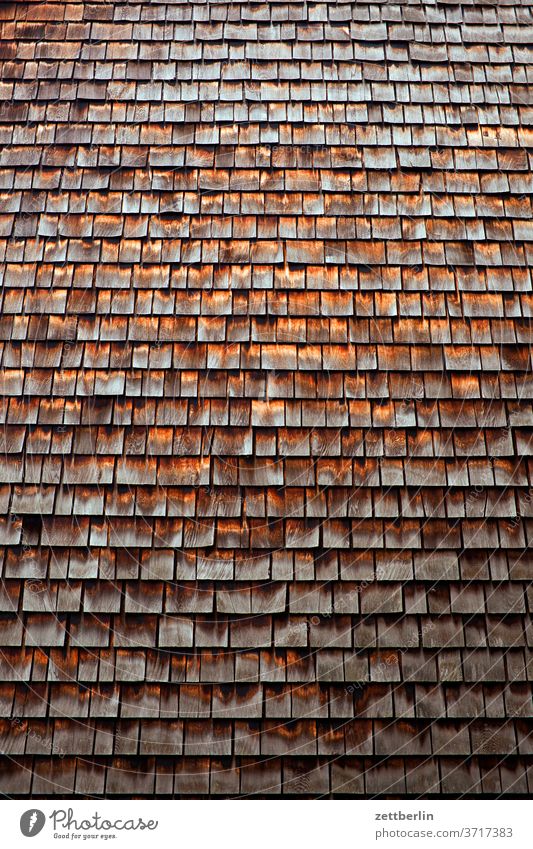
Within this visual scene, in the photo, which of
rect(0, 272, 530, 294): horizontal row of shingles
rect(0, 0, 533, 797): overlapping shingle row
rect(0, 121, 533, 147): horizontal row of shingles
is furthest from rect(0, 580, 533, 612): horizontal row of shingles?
rect(0, 121, 533, 147): horizontal row of shingles

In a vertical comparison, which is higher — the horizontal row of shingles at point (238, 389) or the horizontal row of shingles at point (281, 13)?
the horizontal row of shingles at point (281, 13)

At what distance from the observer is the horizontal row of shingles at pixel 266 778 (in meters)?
3.24

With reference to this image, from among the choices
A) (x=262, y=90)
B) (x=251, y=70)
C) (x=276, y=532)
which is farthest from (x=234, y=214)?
(x=276, y=532)

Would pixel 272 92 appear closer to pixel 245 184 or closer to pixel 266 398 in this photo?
pixel 245 184

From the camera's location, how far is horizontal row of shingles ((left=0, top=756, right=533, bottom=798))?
324 cm

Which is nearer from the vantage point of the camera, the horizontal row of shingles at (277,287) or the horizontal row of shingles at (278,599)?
the horizontal row of shingles at (278,599)

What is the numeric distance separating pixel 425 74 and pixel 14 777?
13.1ft

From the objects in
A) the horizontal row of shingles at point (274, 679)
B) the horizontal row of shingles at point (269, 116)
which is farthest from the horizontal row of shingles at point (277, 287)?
the horizontal row of shingles at point (274, 679)

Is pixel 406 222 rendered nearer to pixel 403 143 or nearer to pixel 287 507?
pixel 403 143
